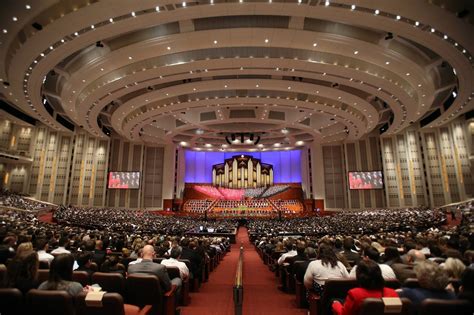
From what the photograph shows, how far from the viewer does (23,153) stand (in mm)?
23125

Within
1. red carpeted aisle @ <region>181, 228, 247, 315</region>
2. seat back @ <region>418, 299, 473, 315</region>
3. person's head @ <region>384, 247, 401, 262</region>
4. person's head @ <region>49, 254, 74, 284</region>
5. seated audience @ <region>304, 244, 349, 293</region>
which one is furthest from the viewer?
red carpeted aisle @ <region>181, 228, 247, 315</region>

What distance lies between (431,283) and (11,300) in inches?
121

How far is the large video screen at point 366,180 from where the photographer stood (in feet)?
81.9

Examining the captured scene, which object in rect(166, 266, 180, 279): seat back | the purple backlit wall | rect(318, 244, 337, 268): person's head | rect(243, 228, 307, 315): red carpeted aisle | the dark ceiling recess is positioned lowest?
rect(243, 228, 307, 315): red carpeted aisle

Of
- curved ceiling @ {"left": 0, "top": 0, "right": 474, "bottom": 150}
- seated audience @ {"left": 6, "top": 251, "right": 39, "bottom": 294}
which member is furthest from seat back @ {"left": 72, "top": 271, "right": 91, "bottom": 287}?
curved ceiling @ {"left": 0, "top": 0, "right": 474, "bottom": 150}

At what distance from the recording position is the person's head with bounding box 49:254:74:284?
2.17m

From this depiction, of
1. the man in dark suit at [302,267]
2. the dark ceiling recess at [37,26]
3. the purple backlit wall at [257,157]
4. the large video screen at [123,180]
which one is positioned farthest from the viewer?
the purple backlit wall at [257,157]

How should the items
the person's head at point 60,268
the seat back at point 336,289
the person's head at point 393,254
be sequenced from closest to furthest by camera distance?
the person's head at point 60,268 → the seat back at point 336,289 → the person's head at point 393,254

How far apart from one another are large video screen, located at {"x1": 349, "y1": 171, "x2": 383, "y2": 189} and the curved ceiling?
5023 mm

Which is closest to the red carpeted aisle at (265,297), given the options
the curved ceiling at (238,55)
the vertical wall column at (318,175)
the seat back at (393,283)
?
the seat back at (393,283)

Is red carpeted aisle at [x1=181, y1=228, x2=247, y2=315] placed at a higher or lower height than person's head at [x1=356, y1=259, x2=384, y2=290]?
lower

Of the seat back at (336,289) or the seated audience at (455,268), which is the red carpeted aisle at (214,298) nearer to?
the seat back at (336,289)

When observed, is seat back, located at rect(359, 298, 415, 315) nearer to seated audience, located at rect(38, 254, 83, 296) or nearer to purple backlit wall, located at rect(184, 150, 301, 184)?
seated audience, located at rect(38, 254, 83, 296)

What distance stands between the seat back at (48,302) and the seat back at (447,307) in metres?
2.42
